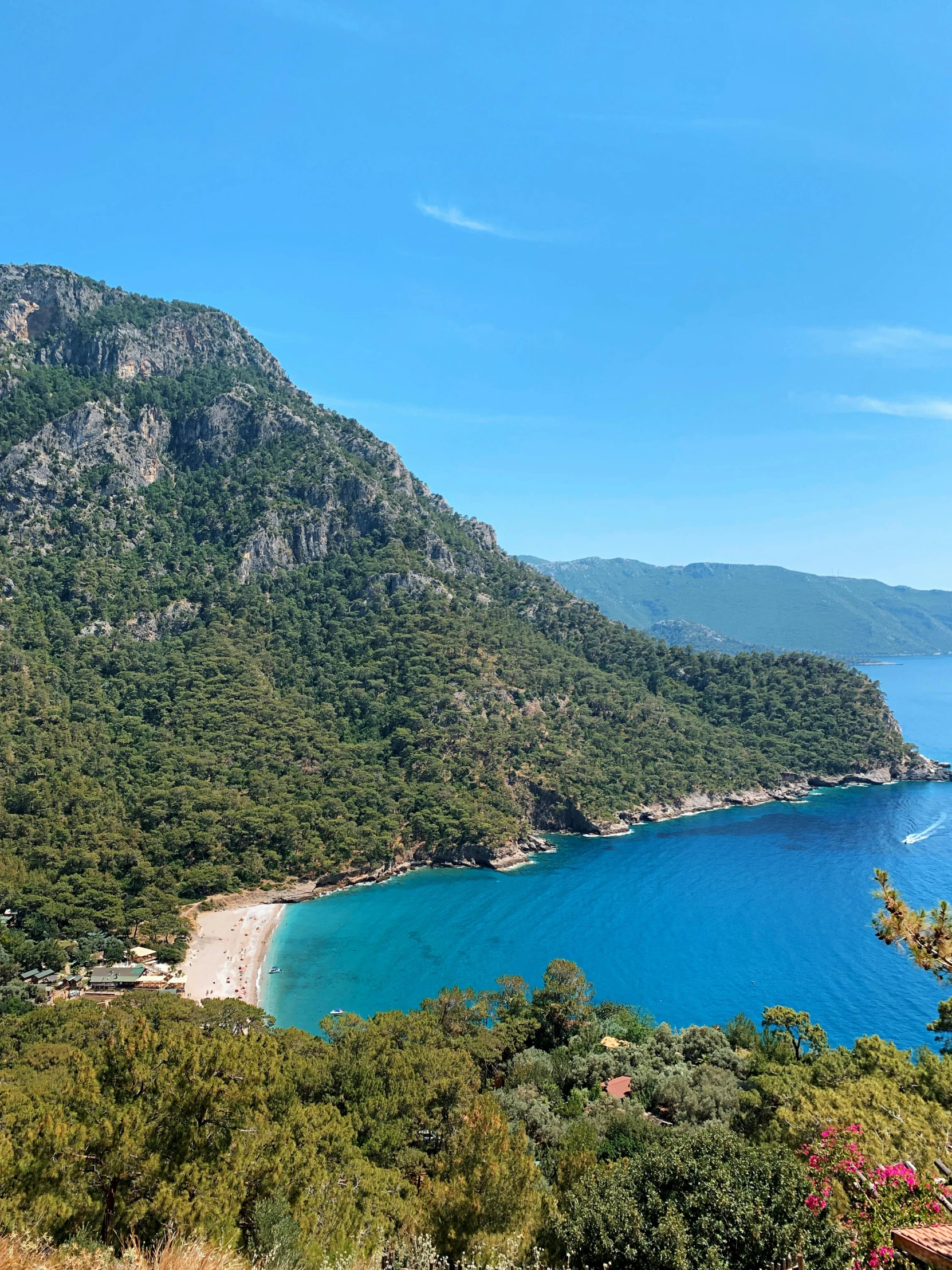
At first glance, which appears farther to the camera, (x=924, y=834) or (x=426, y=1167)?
(x=924, y=834)

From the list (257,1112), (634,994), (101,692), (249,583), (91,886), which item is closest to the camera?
(257,1112)

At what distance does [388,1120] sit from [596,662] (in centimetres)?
10471

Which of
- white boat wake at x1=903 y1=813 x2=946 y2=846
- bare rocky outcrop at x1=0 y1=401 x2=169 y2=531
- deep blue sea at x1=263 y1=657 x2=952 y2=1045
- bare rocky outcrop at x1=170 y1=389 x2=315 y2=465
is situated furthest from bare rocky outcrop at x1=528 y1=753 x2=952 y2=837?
bare rocky outcrop at x1=170 y1=389 x2=315 y2=465

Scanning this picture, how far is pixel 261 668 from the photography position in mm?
97125

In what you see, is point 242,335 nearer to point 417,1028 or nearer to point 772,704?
point 772,704

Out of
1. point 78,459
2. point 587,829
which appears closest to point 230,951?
point 587,829

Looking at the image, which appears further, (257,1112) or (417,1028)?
(417,1028)

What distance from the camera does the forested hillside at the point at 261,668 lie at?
6694 centimetres

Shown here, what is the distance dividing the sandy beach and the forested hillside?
3278 mm

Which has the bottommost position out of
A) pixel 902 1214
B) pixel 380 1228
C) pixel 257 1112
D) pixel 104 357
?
pixel 380 1228

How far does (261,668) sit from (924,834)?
90852mm

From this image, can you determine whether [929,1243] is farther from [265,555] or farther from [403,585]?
[265,555]

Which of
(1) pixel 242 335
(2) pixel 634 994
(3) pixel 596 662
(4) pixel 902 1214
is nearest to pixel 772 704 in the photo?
(3) pixel 596 662

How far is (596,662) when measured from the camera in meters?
124
